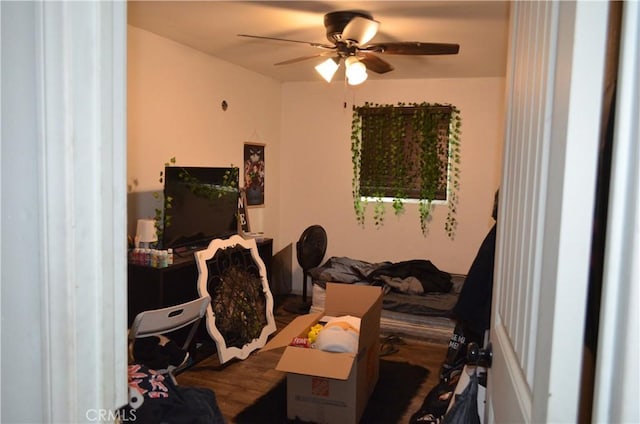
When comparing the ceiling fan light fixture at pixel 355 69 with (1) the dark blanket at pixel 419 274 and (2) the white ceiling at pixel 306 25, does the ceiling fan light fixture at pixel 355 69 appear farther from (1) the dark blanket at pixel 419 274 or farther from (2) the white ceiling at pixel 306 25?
(1) the dark blanket at pixel 419 274

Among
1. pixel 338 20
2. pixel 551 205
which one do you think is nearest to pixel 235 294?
pixel 338 20

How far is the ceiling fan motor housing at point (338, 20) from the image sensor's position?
3.04 meters

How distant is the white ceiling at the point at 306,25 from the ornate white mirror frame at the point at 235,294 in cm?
159

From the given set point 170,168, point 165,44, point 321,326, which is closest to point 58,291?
point 321,326

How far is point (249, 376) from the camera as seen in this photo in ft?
12.0

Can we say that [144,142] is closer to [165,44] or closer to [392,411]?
[165,44]

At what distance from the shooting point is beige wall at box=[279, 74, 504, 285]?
Answer: 17.3ft

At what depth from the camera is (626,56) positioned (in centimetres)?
53

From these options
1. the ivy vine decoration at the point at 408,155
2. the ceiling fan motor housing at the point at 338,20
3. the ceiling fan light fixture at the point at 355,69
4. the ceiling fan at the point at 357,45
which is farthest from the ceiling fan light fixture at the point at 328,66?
the ivy vine decoration at the point at 408,155


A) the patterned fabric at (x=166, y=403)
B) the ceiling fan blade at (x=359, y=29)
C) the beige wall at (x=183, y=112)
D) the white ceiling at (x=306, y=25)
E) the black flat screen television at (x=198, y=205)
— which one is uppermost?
the white ceiling at (x=306, y=25)

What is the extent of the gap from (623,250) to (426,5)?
269 centimetres

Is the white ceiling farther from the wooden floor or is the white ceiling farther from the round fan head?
the wooden floor

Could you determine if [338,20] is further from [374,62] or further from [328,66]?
[374,62]

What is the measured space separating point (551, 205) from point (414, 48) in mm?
2642
